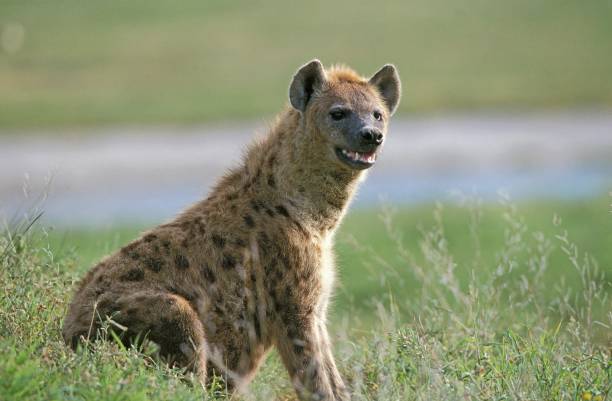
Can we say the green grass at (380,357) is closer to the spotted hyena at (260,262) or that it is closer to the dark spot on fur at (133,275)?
the spotted hyena at (260,262)

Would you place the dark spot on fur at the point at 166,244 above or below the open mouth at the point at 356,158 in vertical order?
below

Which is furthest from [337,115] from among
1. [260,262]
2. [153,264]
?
[153,264]

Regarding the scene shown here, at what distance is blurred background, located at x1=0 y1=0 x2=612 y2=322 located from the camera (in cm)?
1362

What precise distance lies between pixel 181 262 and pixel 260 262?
0.38m

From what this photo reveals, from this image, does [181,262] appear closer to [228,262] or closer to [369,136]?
[228,262]

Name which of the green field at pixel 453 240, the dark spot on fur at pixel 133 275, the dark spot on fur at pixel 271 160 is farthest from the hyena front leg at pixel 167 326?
the green field at pixel 453 240

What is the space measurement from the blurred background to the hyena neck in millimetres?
3798

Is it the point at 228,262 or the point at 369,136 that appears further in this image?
the point at 369,136

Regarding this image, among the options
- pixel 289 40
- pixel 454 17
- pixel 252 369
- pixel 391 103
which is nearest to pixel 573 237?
pixel 391 103

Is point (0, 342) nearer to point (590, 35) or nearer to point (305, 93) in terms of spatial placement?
point (305, 93)

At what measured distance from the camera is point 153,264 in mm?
5809

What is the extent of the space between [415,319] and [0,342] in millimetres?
2101

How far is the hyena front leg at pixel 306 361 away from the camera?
19.0ft

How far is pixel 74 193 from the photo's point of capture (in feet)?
54.0
